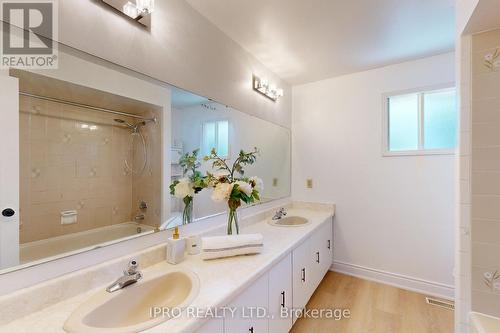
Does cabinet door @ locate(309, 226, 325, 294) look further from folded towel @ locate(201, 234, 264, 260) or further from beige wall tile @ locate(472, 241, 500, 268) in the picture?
beige wall tile @ locate(472, 241, 500, 268)

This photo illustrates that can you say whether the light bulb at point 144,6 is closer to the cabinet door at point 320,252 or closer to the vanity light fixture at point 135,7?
the vanity light fixture at point 135,7

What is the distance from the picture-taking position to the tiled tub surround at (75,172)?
2.90 feet

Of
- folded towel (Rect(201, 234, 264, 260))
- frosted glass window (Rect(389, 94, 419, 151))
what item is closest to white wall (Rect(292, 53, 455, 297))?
frosted glass window (Rect(389, 94, 419, 151))

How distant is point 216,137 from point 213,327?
1.30 meters

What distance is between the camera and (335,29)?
1.80m

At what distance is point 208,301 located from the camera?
0.91 meters

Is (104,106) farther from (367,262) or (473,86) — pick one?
(367,262)

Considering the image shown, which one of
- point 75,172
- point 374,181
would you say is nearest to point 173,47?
point 75,172

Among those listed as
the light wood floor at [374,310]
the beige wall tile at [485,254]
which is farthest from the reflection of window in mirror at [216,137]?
the beige wall tile at [485,254]

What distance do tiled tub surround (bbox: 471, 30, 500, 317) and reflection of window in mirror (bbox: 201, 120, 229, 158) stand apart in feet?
5.22

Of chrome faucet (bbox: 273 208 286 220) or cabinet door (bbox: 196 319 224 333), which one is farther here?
chrome faucet (bbox: 273 208 286 220)

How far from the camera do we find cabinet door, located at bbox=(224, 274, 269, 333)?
1.05 m

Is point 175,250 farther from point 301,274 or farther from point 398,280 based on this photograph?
point 398,280

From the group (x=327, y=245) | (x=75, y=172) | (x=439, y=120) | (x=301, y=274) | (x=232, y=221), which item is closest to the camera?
(x=75, y=172)
